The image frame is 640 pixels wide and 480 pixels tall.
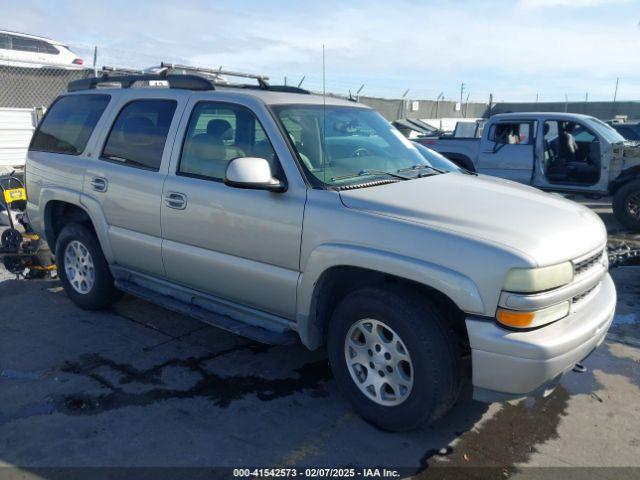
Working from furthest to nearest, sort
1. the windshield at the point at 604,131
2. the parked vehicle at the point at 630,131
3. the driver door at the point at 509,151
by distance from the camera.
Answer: the parked vehicle at the point at 630,131, the driver door at the point at 509,151, the windshield at the point at 604,131

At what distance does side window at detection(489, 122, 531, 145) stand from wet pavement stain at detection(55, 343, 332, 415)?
7.62 meters

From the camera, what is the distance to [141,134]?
449cm

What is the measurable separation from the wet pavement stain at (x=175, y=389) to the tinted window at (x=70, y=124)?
6.51 feet

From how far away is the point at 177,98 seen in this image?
4270mm

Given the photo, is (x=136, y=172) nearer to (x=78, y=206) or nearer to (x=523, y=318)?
(x=78, y=206)

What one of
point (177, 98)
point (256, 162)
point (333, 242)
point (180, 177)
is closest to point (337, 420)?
point (333, 242)

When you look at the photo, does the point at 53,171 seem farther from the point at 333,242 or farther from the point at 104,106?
the point at 333,242

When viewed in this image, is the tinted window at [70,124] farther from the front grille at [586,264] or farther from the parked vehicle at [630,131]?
the parked vehicle at [630,131]

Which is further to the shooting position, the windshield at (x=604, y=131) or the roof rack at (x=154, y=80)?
the windshield at (x=604, y=131)

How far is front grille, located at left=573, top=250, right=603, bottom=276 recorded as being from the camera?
120 inches

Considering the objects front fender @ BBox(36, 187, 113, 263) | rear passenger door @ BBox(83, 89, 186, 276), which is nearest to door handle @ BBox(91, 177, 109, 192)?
rear passenger door @ BBox(83, 89, 186, 276)

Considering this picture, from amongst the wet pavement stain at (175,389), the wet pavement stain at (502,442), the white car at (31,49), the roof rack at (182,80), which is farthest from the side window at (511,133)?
the white car at (31,49)

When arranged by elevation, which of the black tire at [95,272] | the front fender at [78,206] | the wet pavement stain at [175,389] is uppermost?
the front fender at [78,206]

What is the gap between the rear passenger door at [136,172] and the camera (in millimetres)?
4273
